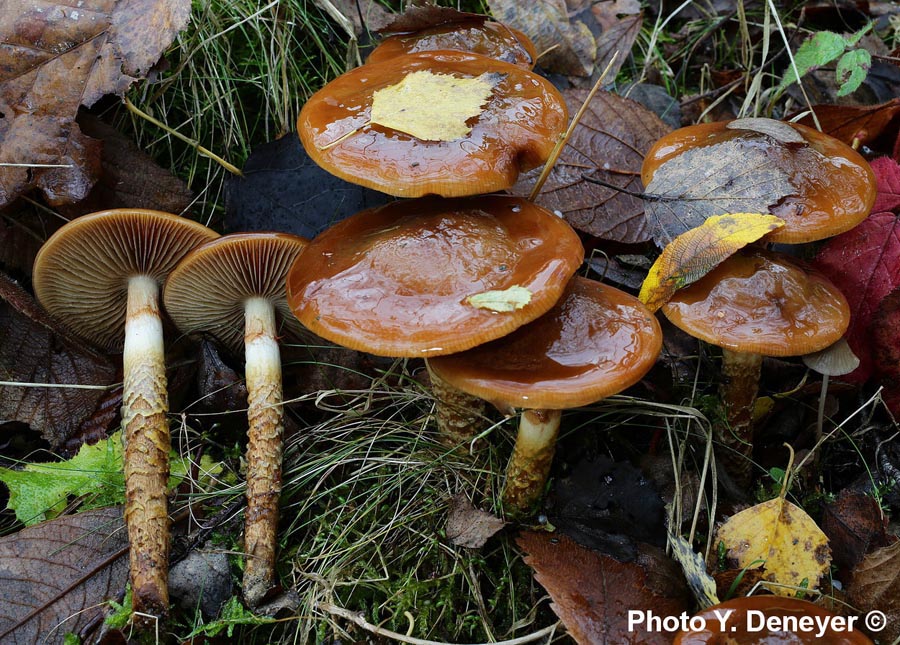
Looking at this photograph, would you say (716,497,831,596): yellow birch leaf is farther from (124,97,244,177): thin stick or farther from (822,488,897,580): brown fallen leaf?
(124,97,244,177): thin stick

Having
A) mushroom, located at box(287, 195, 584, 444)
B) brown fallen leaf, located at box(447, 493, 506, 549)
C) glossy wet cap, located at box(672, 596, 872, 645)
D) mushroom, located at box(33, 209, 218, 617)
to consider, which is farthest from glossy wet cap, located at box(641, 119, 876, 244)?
mushroom, located at box(33, 209, 218, 617)

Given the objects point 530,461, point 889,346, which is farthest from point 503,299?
point 889,346

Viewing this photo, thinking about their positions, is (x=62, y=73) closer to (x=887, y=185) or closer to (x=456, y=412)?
(x=456, y=412)

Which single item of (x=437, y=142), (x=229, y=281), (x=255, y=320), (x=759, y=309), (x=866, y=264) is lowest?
(x=866, y=264)

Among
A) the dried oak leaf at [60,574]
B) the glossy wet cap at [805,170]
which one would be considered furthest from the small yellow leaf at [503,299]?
the dried oak leaf at [60,574]

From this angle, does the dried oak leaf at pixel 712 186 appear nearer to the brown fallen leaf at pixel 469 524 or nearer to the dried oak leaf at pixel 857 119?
the dried oak leaf at pixel 857 119

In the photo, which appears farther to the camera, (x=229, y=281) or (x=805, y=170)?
(x=229, y=281)

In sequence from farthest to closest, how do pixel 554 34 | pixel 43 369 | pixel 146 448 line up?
1. pixel 554 34
2. pixel 43 369
3. pixel 146 448
